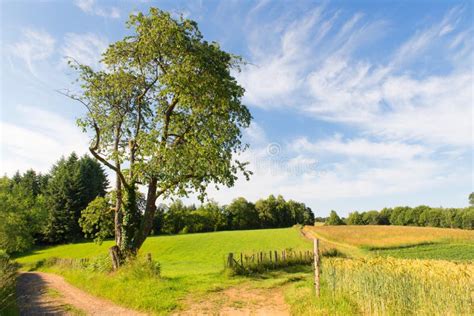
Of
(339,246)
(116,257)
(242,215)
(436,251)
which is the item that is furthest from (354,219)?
(116,257)

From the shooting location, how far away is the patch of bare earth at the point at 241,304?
12.4m

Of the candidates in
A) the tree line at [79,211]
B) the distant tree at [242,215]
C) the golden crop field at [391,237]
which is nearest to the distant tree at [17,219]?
the tree line at [79,211]

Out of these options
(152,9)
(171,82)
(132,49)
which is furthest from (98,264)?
(152,9)

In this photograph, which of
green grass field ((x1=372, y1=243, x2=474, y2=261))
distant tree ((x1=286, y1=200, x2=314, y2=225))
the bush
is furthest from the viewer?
distant tree ((x1=286, y1=200, x2=314, y2=225))

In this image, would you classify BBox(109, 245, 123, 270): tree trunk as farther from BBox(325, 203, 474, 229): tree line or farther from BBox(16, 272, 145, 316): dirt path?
BBox(325, 203, 474, 229): tree line

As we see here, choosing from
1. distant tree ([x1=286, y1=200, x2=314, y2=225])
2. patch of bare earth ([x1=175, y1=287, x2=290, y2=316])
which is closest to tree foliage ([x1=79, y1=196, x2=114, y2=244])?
patch of bare earth ([x1=175, y1=287, x2=290, y2=316])

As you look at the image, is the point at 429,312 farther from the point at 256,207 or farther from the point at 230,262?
the point at 256,207

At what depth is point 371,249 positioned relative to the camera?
47.4m

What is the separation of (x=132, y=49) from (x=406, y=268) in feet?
65.6

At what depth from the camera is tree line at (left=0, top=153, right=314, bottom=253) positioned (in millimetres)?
24430

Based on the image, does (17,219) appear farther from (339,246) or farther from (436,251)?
(436,251)

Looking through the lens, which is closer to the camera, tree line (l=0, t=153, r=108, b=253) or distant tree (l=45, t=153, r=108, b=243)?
tree line (l=0, t=153, r=108, b=253)

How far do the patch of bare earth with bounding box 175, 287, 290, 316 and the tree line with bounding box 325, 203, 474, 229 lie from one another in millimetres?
112187

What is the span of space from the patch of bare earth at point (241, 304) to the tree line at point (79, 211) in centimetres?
794
